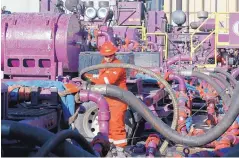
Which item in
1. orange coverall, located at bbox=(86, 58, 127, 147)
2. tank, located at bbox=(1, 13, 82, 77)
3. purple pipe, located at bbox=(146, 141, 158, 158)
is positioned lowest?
purple pipe, located at bbox=(146, 141, 158, 158)

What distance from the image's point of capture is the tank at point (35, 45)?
674cm

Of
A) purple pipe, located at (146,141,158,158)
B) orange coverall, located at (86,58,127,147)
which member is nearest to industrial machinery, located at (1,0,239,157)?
purple pipe, located at (146,141,158,158)

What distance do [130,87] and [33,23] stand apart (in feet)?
5.51

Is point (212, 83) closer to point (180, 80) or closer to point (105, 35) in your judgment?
point (180, 80)

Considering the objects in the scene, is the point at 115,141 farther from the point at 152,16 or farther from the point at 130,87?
the point at 152,16

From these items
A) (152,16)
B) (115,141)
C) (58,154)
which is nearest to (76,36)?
(115,141)

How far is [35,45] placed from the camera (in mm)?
6734

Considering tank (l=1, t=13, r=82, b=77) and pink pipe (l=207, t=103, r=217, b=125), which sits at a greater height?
tank (l=1, t=13, r=82, b=77)

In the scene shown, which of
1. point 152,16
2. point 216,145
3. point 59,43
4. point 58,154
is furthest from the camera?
point 152,16

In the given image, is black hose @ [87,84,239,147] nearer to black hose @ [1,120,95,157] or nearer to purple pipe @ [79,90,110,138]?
black hose @ [1,120,95,157]

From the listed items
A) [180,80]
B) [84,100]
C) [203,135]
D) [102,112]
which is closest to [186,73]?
[180,80]

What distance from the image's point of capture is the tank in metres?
6.74

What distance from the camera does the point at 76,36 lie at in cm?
734

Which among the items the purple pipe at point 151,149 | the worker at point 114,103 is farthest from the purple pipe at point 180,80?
the purple pipe at point 151,149
